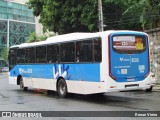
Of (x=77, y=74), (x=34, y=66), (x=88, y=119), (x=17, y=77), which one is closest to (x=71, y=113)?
(x=88, y=119)

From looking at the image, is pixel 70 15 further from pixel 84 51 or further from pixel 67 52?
pixel 84 51

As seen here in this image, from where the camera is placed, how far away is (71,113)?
13352mm

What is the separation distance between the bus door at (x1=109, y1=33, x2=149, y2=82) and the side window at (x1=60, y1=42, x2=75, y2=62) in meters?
2.63

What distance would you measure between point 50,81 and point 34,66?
86.3 inches

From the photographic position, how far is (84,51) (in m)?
17.4

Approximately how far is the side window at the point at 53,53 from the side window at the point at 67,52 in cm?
54

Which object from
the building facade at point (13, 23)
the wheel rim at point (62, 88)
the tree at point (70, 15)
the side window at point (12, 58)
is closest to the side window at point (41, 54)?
the wheel rim at point (62, 88)

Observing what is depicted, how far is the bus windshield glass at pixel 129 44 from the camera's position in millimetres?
16406

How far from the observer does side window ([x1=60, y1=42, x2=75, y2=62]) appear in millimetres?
18359

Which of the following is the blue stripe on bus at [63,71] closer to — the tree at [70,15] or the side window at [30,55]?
the side window at [30,55]

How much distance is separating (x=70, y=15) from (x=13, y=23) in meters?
79.7

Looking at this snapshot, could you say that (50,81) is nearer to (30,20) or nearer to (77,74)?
(77,74)

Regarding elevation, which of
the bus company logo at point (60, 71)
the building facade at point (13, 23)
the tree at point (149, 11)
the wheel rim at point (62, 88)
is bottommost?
the wheel rim at point (62, 88)

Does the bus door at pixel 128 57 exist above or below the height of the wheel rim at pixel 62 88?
above
